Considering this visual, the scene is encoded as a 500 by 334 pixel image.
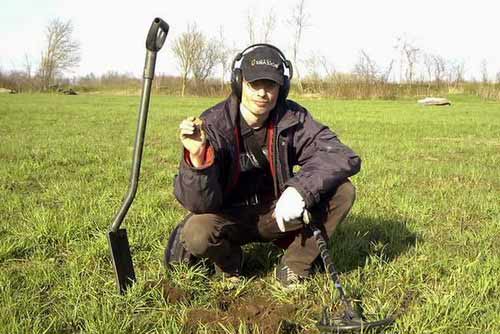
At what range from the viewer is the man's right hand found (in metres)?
2.42

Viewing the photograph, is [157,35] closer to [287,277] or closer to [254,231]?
[254,231]

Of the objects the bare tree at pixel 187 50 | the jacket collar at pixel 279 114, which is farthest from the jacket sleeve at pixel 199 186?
the bare tree at pixel 187 50

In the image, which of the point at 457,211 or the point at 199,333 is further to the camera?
the point at 457,211

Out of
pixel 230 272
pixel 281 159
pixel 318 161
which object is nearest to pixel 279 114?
pixel 281 159

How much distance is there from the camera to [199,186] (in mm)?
2643

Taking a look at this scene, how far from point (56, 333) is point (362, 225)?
8.85 feet

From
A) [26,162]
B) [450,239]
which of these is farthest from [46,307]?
[26,162]

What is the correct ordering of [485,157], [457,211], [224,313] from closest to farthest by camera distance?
[224,313] → [457,211] → [485,157]

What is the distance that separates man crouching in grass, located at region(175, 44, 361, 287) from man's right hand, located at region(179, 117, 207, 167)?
0.60 feet

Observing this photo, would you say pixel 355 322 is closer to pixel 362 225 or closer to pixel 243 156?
pixel 243 156

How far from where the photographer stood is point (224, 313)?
264 cm

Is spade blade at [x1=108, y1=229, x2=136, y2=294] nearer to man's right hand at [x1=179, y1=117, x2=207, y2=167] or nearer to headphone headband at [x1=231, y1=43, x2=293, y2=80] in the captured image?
man's right hand at [x1=179, y1=117, x2=207, y2=167]

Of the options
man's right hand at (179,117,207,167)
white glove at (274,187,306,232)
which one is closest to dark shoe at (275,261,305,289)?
white glove at (274,187,306,232)

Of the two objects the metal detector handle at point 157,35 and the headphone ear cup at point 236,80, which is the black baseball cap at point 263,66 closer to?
the headphone ear cup at point 236,80
